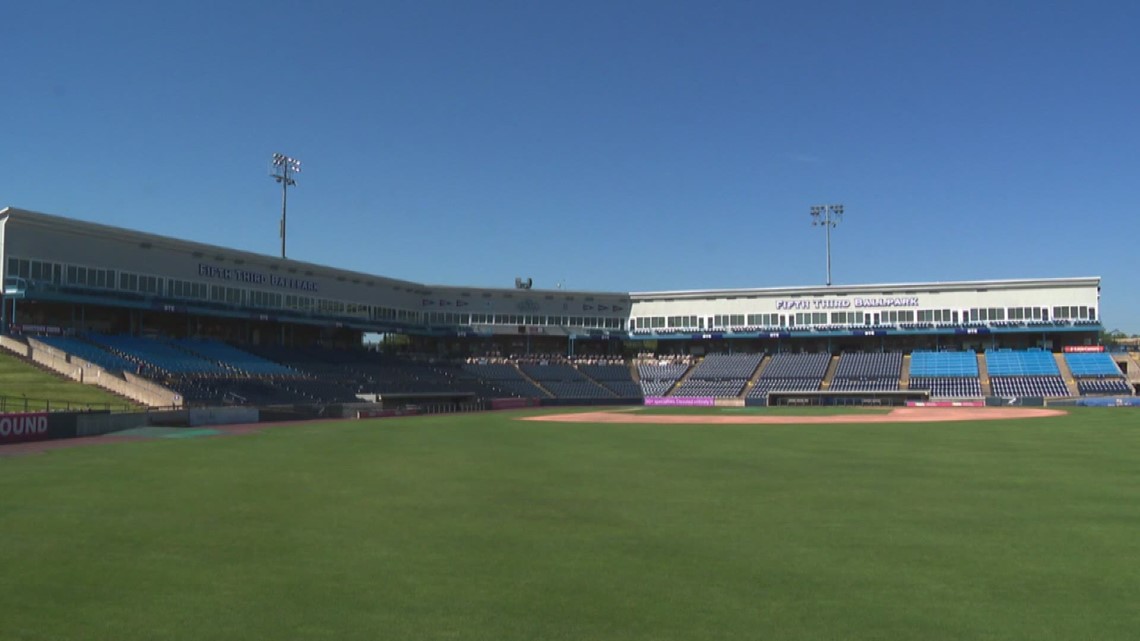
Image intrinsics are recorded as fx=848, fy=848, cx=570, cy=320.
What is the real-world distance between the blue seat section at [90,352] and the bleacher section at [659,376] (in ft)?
172

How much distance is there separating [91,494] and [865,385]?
252 feet

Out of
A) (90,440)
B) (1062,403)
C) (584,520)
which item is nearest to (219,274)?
(90,440)

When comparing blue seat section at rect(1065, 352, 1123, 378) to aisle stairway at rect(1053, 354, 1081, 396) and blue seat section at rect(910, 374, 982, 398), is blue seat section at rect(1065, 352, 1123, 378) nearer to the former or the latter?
aisle stairway at rect(1053, 354, 1081, 396)

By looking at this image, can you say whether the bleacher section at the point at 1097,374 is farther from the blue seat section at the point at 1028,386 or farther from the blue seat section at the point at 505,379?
the blue seat section at the point at 505,379

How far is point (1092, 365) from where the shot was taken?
268 ft

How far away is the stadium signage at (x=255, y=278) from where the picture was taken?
75.0 meters

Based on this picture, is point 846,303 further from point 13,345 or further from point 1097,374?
point 13,345

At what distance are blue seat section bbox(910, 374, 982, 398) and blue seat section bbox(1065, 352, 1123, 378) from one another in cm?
Result: 933

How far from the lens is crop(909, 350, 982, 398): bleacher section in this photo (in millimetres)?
80625

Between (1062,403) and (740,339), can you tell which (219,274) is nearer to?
(740,339)

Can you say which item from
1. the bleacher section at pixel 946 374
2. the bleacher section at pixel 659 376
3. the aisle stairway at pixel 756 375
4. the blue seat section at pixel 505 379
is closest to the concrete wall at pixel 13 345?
the blue seat section at pixel 505 379

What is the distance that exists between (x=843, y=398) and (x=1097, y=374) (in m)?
23.0

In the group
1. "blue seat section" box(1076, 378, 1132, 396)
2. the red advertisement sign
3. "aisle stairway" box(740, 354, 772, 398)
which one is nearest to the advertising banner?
"aisle stairway" box(740, 354, 772, 398)

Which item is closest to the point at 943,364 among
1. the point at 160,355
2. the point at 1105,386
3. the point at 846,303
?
the point at 846,303
